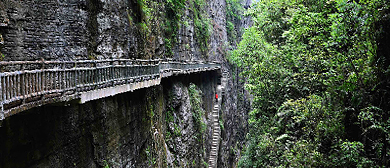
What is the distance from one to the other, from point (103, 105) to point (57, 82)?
3133 millimetres

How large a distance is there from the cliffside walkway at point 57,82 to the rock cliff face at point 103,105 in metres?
0.59

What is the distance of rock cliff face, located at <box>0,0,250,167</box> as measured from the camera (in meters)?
7.34

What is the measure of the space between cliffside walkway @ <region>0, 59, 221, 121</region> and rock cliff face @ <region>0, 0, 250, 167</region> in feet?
1.93

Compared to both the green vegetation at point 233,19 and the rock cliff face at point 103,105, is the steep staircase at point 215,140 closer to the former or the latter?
the rock cliff face at point 103,105

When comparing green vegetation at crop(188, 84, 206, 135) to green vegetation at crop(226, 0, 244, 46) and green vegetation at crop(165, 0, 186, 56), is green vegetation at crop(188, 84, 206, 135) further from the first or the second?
green vegetation at crop(226, 0, 244, 46)

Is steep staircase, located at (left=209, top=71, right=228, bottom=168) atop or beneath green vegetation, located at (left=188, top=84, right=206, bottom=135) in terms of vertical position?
beneath

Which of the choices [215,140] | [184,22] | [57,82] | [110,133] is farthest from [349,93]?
[215,140]

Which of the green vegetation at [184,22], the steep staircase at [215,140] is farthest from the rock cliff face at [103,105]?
the steep staircase at [215,140]

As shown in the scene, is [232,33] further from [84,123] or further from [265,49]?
[84,123]

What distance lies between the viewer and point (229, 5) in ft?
175

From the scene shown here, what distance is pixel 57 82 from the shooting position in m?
7.31

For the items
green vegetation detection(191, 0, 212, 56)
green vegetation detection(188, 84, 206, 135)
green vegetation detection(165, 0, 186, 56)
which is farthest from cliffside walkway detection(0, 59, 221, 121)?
green vegetation detection(191, 0, 212, 56)

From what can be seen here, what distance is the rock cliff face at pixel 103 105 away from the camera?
7336 mm

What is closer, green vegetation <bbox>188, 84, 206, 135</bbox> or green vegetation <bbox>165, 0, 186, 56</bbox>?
green vegetation <bbox>165, 0, 186, 56</bbox>
